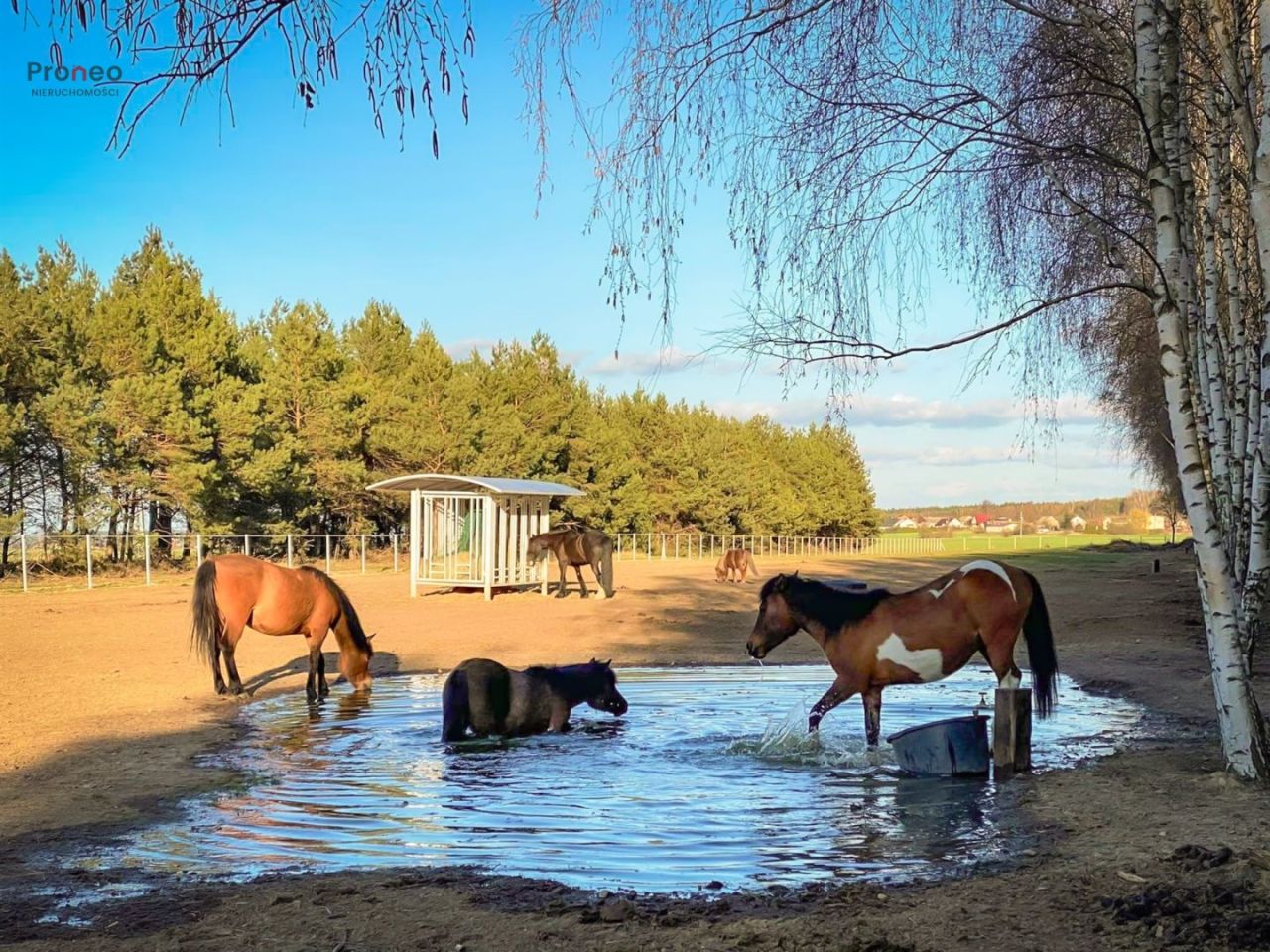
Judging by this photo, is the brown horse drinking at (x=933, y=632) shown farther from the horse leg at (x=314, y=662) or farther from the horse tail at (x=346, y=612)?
the horse tail at (x=346, y=612)

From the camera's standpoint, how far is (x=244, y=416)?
36750 mm

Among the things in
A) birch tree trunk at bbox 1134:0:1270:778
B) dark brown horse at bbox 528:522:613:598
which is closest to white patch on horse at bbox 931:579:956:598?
birch tree trunk at bbox 1134:0:1270:778

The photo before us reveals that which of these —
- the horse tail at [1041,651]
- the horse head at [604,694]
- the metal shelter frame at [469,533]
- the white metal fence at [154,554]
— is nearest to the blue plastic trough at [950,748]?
the horse tail at [1041,651]

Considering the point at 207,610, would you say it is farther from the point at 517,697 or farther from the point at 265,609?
the point at 517,697

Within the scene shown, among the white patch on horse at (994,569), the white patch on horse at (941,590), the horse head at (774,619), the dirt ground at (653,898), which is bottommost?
the dirt ground at (653,898)

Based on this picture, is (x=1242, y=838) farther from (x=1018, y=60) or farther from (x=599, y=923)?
(x=1018, y=60)

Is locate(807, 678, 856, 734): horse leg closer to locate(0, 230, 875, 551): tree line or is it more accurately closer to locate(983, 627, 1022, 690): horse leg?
locate(983, 627, 1022, 690): horse leg

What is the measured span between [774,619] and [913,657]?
118 centimetres

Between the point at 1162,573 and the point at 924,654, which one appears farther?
the point at 1162,573

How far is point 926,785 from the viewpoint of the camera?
7.39 meters

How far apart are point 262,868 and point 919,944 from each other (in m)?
3.15

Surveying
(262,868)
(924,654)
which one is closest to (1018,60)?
(924,654)

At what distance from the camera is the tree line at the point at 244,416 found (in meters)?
33.2

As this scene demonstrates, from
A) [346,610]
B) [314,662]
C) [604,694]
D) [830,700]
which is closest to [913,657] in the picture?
[830,700]
